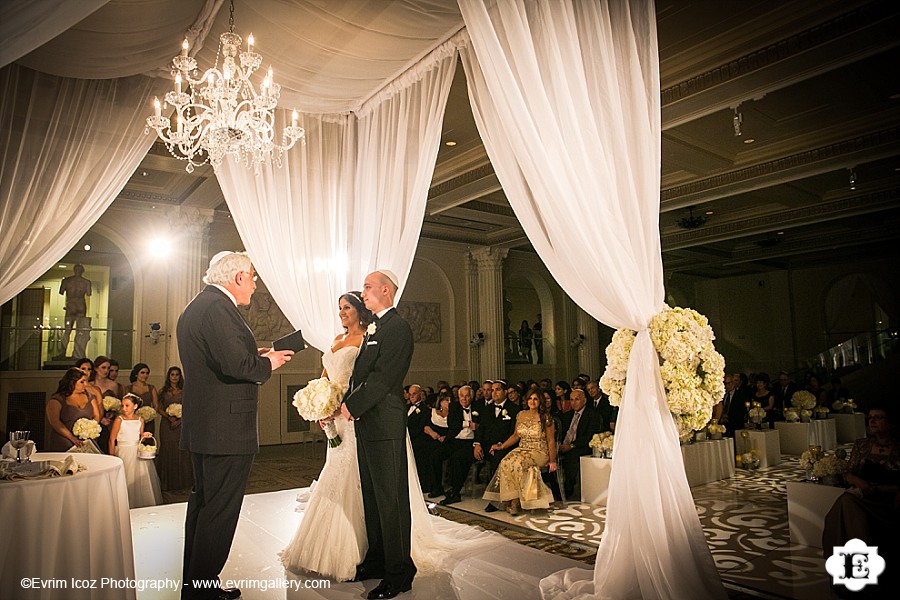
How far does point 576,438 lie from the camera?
21.8 feet

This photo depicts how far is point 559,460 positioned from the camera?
6.43 meters

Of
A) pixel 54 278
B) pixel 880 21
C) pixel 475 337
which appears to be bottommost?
pixel 475 337

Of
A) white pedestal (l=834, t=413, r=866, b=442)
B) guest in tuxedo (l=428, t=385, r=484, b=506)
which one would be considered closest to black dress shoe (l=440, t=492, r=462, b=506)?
guest in tuxedo (l=428, t=385, r=484, b=506)

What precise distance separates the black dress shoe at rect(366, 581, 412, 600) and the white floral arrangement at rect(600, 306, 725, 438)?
1.69m

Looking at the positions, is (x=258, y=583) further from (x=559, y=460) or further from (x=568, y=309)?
(x=568, y=309)

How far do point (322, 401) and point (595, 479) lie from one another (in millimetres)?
3408

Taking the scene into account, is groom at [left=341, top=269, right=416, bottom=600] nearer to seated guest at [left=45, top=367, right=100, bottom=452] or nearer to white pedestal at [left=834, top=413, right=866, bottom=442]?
seated guest at [left=45, top=367, right=100, bottom=452]

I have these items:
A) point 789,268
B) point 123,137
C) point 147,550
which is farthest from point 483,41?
point 789,268

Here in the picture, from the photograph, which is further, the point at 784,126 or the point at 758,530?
the point at 784,126

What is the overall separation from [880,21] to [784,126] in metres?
2.96

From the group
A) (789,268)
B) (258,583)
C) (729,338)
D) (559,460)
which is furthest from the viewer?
(729,338)

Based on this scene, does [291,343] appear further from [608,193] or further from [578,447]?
[578,447]

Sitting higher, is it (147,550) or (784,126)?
(784,126)

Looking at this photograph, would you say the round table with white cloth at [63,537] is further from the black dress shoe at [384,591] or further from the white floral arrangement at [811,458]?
the white floral arrangement at [811,458]
